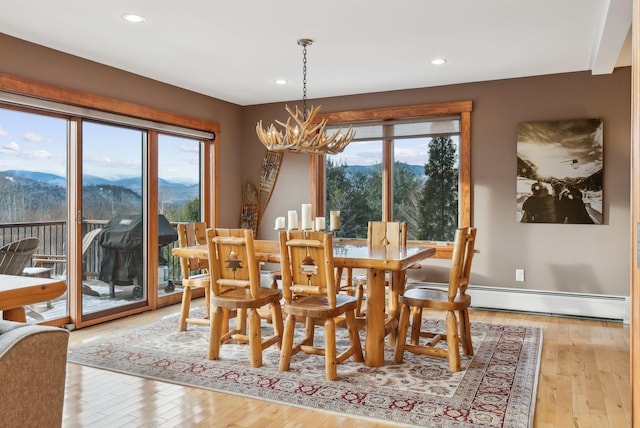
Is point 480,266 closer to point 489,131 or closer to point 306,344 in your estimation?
point 489,131

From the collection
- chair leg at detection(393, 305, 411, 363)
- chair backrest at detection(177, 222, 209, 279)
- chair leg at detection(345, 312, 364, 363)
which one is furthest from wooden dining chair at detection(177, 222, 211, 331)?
chair leg at detection(393, 305, 411, 363)

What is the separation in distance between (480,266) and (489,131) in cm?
145

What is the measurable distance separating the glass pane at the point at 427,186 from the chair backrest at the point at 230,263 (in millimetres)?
2791

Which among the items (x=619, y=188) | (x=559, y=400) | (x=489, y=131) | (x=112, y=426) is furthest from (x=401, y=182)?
(x=112, y=426)

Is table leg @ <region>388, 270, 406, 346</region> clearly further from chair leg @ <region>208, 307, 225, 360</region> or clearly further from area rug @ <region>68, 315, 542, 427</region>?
chair leg @ <region>208, 307, 225, 360</region>

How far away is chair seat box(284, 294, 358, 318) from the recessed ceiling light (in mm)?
2240

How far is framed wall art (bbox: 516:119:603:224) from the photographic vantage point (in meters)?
4.94

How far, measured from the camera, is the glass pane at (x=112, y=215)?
469 cm

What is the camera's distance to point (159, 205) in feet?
18.1

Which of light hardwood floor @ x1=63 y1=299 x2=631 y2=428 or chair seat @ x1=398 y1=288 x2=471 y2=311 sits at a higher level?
chair seat @ x1=398 y1=288 x2=471 y2=311

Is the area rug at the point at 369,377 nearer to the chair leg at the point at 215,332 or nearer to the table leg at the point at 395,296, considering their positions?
the chair leg at the point at 215,332

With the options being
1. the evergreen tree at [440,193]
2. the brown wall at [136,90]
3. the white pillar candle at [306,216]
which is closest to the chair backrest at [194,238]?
the white pillar candle at [306,216]

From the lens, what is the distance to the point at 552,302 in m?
5.12

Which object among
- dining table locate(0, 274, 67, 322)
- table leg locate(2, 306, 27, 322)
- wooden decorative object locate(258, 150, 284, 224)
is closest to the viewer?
dining table locate(0, 274, 67, 322)
